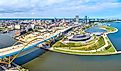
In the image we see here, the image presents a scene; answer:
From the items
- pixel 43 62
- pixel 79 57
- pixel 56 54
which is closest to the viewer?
pixel 43 62

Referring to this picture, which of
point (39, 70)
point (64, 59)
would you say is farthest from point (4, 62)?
point (64, 59)

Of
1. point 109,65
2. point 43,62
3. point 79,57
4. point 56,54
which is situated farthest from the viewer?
point 56,54

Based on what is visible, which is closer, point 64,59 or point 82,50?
point 64,59

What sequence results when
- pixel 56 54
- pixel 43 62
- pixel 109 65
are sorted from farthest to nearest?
1. pixel 56 54
2. pixel 43 62
3. pixel 109 65

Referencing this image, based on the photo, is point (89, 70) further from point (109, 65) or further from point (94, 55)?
point (94, 55)

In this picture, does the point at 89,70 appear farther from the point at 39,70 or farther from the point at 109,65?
the point at 39,70

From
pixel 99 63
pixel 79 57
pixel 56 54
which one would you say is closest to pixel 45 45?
pixel 56 54
